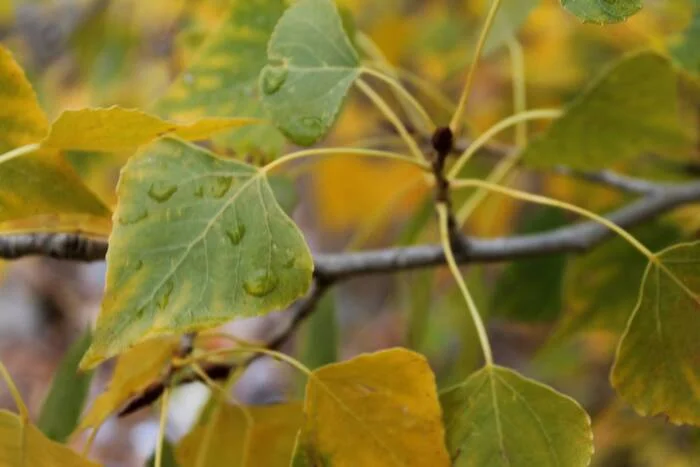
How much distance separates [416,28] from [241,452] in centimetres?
79

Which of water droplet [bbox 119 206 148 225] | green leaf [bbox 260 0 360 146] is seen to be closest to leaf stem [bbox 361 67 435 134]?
green leaf [bbox 260 0 360 146]

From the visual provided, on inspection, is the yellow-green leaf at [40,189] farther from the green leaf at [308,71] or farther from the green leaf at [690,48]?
the green leaf at [690,48]

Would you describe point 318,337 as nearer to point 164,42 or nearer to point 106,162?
point 106,162

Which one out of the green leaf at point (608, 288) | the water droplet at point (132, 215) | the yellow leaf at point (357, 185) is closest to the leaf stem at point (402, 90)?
the water droplet at point (132, 215)

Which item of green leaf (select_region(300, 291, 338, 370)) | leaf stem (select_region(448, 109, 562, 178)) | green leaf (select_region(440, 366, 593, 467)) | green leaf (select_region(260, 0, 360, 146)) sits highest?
green leaf (select_region(260, 0, 360, 146))

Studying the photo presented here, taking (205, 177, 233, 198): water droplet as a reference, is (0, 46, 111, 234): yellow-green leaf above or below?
below

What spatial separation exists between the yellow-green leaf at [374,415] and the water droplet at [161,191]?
3.4 inches

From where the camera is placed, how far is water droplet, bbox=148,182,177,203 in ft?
0.99

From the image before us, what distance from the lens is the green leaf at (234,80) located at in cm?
44

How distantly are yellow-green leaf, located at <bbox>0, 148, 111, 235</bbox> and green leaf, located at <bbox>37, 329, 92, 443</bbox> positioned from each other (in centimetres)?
12

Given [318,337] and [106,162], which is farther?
[106,162]

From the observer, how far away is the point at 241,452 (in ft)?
1.33

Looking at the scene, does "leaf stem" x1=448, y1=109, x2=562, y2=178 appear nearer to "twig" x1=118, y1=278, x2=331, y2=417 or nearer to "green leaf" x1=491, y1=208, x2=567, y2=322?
"twig" x1=118, y1=278, x2=331, y2=417

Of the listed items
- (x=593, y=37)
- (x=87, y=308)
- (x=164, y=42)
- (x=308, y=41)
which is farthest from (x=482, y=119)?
(x=87, y=308)
